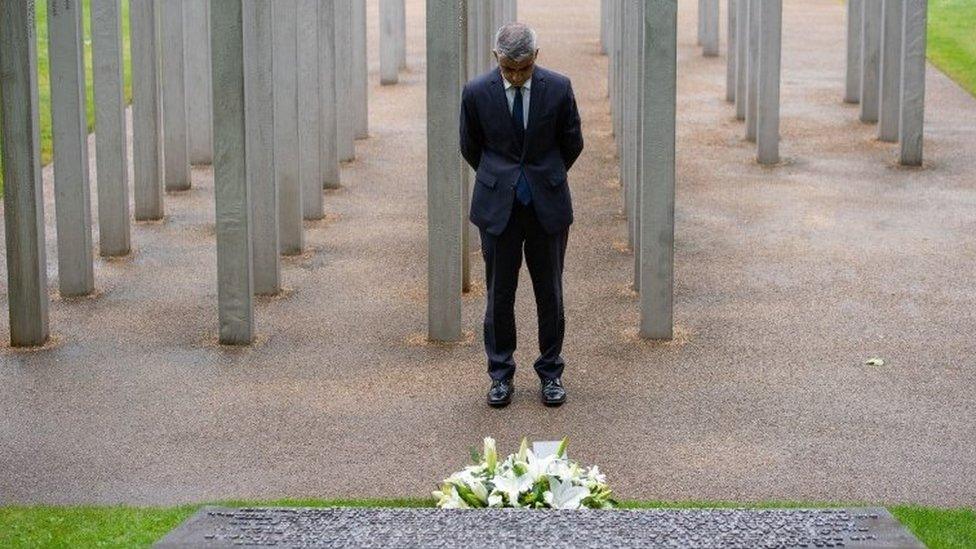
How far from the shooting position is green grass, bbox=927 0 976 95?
28047 mm

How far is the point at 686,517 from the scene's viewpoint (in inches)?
264

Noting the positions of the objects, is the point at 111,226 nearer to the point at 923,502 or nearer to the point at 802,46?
the point at 923,502

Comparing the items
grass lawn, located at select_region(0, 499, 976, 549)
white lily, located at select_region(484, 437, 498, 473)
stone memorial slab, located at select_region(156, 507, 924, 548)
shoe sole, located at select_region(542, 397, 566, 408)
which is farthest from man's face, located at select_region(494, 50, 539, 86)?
stone memorial slab, located at select_region(156, 507, 924, 548)

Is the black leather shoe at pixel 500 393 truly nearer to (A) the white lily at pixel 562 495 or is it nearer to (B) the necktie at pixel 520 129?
(B) the necktie at pixel 520 129

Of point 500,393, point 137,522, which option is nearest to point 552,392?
point 500,393

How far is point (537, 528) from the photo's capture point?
21.2 ft

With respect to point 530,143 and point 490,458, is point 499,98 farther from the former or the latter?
point 490,458

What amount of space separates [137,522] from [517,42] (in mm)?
3460

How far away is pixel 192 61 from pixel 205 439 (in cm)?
Result: 1090

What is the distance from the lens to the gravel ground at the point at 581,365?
10117mm

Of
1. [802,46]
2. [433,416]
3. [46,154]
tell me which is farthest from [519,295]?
[802,46]

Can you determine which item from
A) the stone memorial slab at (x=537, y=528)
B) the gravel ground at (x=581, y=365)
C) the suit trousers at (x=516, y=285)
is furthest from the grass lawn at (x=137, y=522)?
the suit trousers at (x=516, y=285)

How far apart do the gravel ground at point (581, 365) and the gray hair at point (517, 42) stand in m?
2.07

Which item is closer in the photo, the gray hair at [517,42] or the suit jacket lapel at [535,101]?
the gray hair at [517,42]
